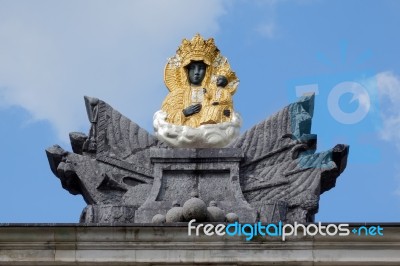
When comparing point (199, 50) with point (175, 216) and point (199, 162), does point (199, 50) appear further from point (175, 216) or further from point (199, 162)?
point (175, 216)

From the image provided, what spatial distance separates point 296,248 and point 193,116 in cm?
472

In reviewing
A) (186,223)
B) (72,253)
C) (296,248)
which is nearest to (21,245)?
(72,253)

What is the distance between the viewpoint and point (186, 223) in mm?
23219

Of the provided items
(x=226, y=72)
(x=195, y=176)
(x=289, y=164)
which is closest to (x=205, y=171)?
(x=195, y=176)

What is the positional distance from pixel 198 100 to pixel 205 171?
5.94ft

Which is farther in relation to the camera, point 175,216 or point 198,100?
point 198,100

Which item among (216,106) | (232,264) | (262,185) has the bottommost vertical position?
(232,264)

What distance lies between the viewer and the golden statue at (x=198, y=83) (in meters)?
26.8

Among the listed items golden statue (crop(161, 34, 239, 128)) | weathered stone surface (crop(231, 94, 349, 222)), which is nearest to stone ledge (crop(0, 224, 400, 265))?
weathered stone surface (crop(231, 94, 349, 222))

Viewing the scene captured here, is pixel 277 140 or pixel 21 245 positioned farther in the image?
pixel 277 140

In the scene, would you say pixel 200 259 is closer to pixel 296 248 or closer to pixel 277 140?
pixel 296 248

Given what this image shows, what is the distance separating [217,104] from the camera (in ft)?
88.2

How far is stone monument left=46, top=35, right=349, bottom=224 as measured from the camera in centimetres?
2519

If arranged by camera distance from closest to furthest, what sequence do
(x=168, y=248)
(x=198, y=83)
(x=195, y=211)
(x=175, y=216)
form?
1. (x=168, y=248)
2. (x=195, y=211)
3. (x=175, y=216)
4. (x=198, y=83)
